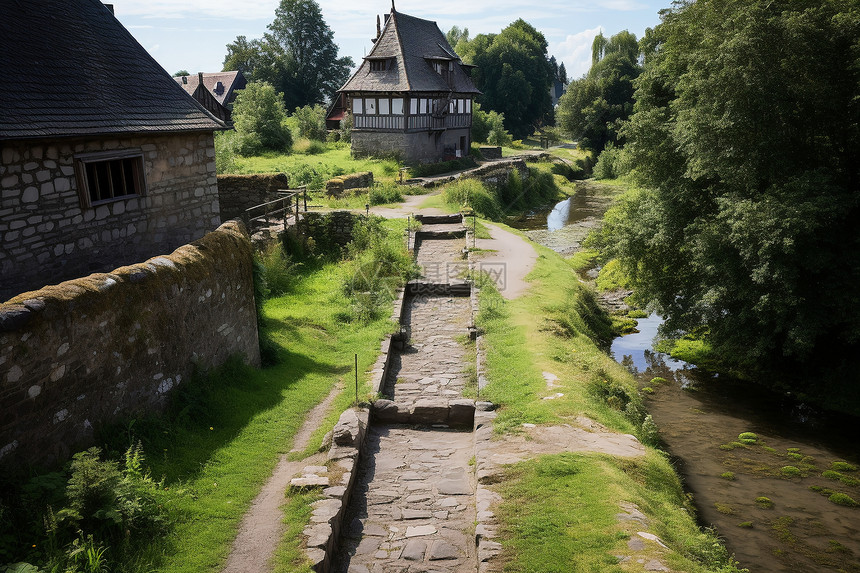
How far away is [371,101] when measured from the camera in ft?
133

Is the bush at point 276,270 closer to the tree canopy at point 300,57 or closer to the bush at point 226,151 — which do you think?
the bush at point 226,151

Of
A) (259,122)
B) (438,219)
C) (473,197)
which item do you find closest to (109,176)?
(438,219)

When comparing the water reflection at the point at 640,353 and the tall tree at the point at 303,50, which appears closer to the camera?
the water reflection at the point at 640,353

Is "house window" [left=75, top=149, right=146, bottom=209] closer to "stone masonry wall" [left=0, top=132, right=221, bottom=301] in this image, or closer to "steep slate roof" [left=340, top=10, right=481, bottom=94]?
"stone masonry wall" [left=0, top=132, right=221, bottom=301]

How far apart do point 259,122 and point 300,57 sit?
31.3m

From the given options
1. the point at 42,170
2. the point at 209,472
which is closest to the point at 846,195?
the point at 209,472

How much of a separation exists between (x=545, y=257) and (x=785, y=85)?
10.4 m

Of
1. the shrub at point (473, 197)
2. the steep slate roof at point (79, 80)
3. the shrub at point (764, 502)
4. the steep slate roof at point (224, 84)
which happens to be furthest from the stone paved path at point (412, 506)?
the steep slate roof at point (224, 84)

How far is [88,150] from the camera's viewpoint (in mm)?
10430

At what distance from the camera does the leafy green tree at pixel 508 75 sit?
69062 mm

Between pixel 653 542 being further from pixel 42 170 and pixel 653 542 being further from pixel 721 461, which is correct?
pixel 42 170

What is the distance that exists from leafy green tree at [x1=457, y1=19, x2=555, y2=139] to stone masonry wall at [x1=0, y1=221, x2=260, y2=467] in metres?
62.9

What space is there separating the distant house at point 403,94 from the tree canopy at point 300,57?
27.5m

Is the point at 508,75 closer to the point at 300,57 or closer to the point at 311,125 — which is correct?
the point at 300,57
